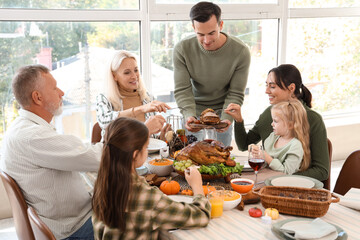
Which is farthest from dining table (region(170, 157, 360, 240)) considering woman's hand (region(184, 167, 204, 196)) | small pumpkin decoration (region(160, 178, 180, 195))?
small pumpkin decoration (region(160, 178, 180, 195))

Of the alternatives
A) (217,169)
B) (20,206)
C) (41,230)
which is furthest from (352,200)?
(20,206)

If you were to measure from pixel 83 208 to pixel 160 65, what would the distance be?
2.22m

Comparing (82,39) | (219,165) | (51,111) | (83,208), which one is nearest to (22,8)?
(82,39)

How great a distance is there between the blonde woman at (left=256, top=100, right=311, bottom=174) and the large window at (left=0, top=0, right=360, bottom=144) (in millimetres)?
1812

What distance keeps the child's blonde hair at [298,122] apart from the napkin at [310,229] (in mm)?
725

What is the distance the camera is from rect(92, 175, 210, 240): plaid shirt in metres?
1.47

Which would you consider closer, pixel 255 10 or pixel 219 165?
pixel 219 165

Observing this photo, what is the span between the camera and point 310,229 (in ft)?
4.82

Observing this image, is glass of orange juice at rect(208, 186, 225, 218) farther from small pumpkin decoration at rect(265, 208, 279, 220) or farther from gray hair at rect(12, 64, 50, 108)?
gray hair at rect(12, 64, 50, 108)

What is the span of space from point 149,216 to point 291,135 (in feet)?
3.53

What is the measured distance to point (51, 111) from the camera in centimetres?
196

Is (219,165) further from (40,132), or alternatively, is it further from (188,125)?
(40,132)

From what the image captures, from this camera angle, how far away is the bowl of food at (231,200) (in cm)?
167

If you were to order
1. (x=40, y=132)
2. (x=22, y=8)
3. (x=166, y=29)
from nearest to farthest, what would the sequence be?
(x=40, y=132)
(x=22, y=8)
(x=166, y=29)
